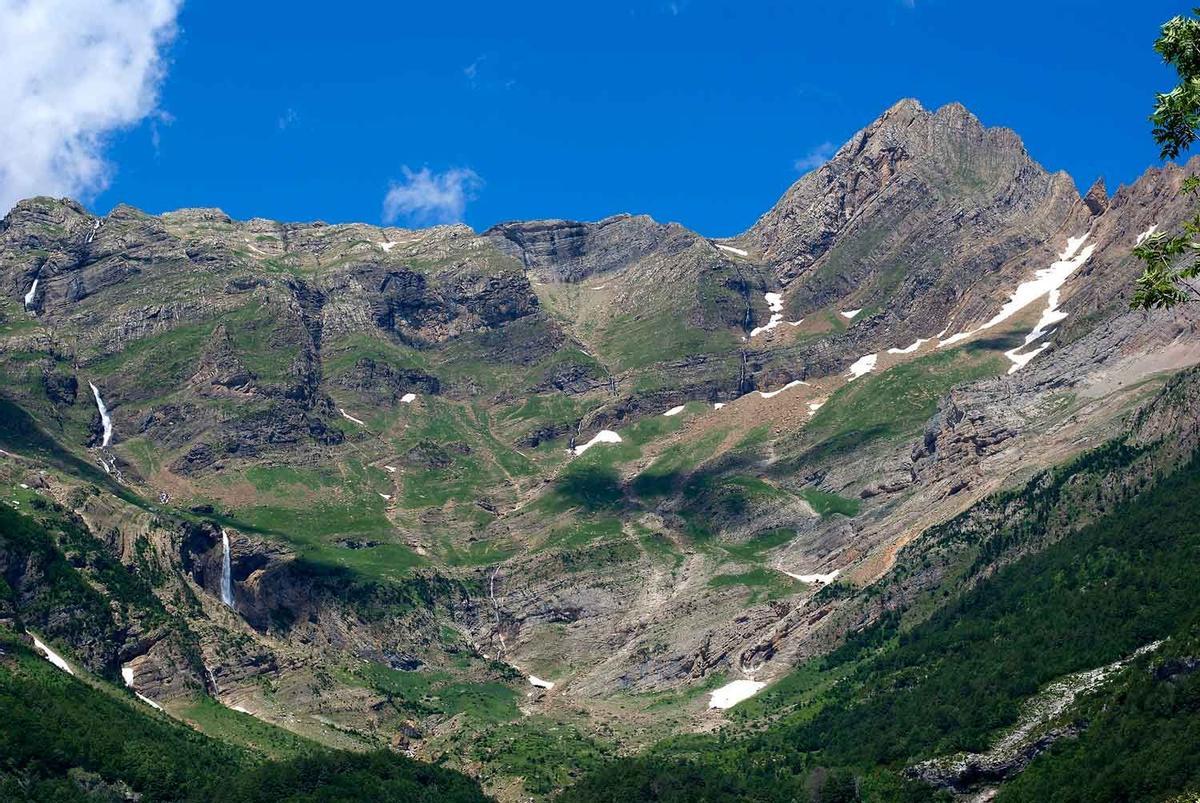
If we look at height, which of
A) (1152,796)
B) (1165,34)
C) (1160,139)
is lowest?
(1152,796)

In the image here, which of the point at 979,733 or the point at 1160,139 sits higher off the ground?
the point at 1160,139

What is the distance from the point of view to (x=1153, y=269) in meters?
41.8

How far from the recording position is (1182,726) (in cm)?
15950

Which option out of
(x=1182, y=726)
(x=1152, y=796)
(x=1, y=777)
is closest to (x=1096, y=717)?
(x=1182, y=726)

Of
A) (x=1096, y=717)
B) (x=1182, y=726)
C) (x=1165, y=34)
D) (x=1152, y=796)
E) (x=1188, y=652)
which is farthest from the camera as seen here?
(x=1096, y=717)

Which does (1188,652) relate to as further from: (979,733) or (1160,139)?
(1160,139)

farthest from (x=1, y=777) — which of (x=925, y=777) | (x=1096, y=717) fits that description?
(x=1096, y=717)

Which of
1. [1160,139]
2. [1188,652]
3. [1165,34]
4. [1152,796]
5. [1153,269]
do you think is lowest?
[1152,796]

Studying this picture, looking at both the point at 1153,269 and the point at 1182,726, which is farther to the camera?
the point at 1182,726

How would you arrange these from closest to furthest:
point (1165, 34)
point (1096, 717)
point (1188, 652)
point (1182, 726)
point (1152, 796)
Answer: point (1165, 34) → point (1152, 796) → point (1182, 726) → point (1188, 652) → point (1096, 717)

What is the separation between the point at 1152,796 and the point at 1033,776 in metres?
33.0

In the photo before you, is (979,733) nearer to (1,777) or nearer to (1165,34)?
(1,777)

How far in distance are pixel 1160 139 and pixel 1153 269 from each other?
4.01 m

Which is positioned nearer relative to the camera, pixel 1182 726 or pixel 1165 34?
pixel 1165 34
